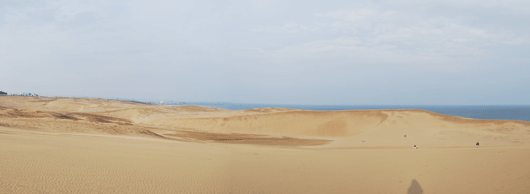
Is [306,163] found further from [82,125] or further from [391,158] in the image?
[82,125]

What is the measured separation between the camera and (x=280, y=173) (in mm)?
9656

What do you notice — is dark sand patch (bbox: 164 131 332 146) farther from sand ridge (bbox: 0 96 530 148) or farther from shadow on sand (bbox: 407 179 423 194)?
shadow on sand (bbox: 407 179 423 194)

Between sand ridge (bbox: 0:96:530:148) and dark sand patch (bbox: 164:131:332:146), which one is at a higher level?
sand ridge (bbox: 0:96:530:148)

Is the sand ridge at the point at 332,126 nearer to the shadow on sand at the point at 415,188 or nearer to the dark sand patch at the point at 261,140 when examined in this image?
the dark sand patch at the point at 261,140

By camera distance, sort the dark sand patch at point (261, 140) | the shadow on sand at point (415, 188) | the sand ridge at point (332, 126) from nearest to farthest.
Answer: the shadow on sand at point (415, 188)
the sand ridge at point (332, 126)
the dark sand patch at point (261, 140)

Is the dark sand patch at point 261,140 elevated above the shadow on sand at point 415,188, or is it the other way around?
the shadow on sand at point 415,188

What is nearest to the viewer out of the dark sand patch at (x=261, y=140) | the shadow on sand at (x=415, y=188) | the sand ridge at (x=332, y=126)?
the shadow on sand at (x=415, y=188)

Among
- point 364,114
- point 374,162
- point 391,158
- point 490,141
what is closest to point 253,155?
point 374,162

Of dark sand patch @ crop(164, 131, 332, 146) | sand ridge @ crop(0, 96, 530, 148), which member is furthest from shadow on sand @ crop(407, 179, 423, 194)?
dark sand patch @ crop(164, 131, 332, 146)

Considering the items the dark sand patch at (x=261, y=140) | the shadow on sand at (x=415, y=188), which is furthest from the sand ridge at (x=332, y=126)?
the shadow on sand at (x=415, y=188)

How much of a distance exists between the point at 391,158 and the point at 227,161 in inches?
282

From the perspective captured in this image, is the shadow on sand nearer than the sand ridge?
Yes

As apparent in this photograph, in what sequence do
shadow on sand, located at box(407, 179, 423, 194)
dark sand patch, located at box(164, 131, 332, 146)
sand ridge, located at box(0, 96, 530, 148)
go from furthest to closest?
1. dark sand patch, located at box(164, 131, 332, 146)
2. sand ridge, located at box(0, 96, 530, 148)
3. shadow on sand, located at box(407, 179, 423, 194)

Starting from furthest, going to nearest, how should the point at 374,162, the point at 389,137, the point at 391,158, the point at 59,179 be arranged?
the point at 389,137, the point at 391,158, the point at 374,162, the point at 59,179
